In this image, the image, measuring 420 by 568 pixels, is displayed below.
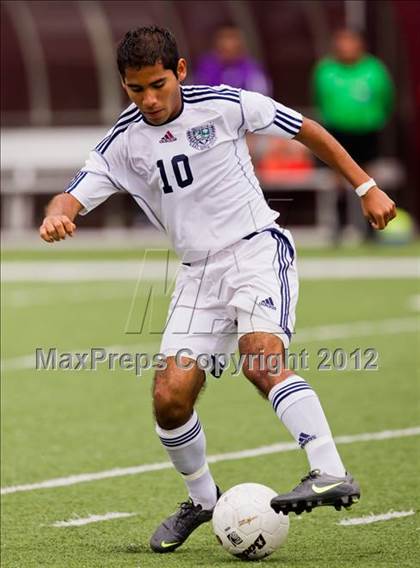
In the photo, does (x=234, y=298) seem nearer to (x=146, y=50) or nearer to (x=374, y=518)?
(x=146, y=50)

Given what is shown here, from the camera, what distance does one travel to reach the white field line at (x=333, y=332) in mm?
11008

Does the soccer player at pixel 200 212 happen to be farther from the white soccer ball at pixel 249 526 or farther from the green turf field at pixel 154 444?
the green turf field at pixel 154 444

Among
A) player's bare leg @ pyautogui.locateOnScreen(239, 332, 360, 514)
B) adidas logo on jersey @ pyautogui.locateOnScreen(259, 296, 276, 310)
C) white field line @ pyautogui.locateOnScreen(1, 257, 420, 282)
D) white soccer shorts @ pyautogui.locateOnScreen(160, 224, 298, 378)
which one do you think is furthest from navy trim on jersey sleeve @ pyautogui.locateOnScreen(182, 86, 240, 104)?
white field line @ pyautogui.locateOnScreen(1, 257, 420, 282)

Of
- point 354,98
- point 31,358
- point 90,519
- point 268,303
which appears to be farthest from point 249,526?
point 354,98

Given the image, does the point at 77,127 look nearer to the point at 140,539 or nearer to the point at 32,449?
the point at 32,449

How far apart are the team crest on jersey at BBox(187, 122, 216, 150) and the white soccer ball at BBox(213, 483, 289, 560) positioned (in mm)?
1374

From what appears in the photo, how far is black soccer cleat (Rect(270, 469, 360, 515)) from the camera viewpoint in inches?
207

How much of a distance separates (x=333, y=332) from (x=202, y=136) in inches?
243

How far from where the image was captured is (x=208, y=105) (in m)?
5.96

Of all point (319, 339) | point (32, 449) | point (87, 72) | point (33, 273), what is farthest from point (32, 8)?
point (32, 449)

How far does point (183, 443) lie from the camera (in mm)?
5898

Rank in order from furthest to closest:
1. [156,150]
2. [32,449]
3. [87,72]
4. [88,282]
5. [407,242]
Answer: [87,72] → [407,242] → [88,282] → [32,449] → [156,150]

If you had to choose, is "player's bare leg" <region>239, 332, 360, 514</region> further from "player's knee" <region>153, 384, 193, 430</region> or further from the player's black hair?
the player's black hair

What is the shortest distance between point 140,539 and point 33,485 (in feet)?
3.85
